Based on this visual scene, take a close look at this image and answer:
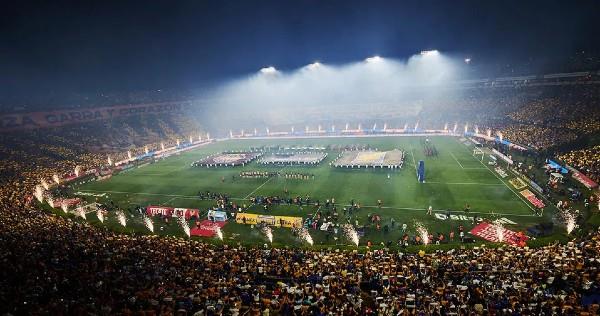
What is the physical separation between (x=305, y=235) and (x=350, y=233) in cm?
430

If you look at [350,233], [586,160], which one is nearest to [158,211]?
[350,233]

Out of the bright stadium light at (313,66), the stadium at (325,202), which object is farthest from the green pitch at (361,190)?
the bright stadium light at (313,66)

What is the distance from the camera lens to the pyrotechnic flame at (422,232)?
29812 millimetres

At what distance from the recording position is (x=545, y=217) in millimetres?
33656

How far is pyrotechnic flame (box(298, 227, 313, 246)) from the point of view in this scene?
3156cm

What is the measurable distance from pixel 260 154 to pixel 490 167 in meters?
42.5

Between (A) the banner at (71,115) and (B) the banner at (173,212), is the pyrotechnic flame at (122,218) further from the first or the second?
(A) the banner at (71,115)

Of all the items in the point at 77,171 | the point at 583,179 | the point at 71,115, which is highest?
the point at 71,115

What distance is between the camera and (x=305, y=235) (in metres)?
32.7

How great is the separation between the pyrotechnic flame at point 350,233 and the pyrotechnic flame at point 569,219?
59.2 ft

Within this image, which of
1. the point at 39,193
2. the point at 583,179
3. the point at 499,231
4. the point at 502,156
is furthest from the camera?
the point at 502,156

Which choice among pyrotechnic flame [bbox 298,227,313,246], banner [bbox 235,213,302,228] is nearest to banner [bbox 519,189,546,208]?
pyrotechnic flame [bbox 298,227,313,246]

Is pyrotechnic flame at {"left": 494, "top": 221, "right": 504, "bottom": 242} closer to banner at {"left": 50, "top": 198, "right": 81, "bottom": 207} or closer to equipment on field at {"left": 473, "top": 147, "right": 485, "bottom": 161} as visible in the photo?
equipment on field at {"left": 473, "top": 147, "right": 485, "bottom": 161}

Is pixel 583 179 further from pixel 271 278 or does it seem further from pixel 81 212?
pixel 81 212
